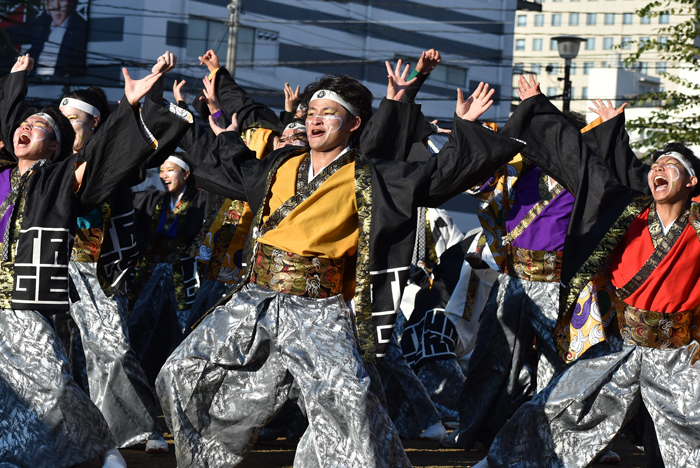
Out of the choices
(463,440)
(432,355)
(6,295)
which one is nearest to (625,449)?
(463,440)

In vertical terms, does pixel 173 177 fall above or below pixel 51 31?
below

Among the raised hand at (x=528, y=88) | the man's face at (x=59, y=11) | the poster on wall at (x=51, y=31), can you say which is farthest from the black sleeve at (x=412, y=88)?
the man's face at (x=59, y=11)

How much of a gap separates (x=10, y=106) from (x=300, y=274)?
2.22 meters

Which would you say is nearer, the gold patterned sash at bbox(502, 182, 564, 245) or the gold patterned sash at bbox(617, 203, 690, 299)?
the gold patterned sash at bbox(617, 203, 690, 299)

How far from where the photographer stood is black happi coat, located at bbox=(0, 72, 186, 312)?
4.37m

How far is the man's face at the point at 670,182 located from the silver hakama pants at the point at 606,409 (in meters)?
0.69

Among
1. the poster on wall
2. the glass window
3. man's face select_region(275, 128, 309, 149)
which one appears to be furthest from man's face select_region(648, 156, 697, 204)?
the glass window

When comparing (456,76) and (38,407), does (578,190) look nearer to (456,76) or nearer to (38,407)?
(38,407)

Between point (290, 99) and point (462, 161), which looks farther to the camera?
point (290, 99)

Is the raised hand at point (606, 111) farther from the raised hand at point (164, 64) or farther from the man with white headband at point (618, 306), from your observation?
the raised hand at point (164, 64)

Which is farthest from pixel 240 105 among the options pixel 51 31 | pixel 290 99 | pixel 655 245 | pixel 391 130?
pixel 51 31

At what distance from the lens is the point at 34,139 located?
15.4 feet

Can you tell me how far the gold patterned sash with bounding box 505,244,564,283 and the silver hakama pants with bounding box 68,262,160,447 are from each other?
224 cm

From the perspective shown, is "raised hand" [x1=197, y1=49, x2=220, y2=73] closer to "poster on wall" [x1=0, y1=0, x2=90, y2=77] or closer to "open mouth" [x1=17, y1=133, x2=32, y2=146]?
"open mouth" [x1=17, y1=133, x2=32, y2=146]
